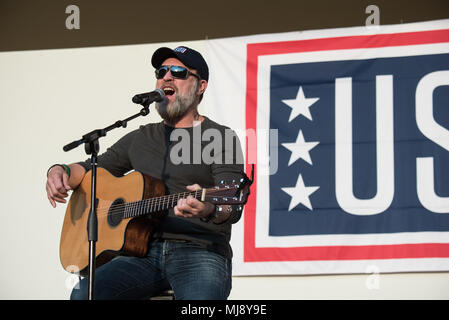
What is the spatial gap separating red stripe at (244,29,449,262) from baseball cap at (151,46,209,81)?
1.50 metres

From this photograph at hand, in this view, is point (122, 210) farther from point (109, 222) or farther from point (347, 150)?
point (347, 150)

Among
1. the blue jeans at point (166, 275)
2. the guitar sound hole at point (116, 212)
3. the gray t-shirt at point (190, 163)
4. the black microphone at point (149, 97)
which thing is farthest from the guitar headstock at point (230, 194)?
the guitar sound hole at point (116, 212)

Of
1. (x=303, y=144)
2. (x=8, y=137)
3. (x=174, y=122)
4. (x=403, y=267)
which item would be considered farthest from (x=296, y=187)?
(x=8, y=137)

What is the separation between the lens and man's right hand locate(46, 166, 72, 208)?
12.4 ft

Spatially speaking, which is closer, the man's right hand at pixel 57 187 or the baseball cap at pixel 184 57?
the man's right hand at pixel 57 187

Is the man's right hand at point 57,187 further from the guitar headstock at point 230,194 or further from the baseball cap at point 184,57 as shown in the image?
the guitar headstock at point 230,194

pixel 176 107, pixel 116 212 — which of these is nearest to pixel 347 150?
pixel 176 107

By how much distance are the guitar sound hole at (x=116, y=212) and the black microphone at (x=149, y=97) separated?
2.06 feet

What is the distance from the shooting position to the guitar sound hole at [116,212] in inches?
149

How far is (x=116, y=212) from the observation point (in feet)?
12.6

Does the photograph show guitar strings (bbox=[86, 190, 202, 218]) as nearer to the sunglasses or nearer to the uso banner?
the sunglasses

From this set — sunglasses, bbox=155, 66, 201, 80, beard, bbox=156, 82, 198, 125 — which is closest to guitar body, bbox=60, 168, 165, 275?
beard, bbox=156, 82, 198, 125

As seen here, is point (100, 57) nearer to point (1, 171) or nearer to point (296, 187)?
point (1, 171)
